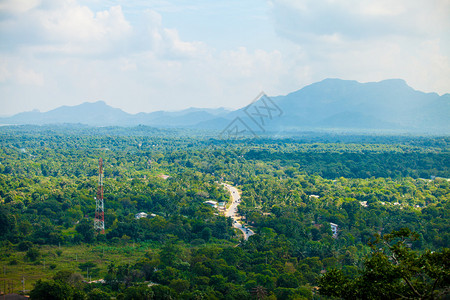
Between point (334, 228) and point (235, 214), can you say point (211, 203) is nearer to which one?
point (235, 214)

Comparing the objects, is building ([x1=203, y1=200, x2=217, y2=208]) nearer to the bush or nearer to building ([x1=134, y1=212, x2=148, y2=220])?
building ([x1=134, y1=212, x2=148, y2=220])

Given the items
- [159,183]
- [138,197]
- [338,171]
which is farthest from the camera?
[338,171]

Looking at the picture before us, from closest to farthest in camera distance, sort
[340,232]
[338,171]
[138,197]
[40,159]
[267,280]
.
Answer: [267,280], [340,232], [138,197], [338,171], [40,159]

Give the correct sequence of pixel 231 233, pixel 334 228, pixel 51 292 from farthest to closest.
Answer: pixel 334 228
pixel 231 233
pixel 51 292

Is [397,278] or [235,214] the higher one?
[397,278]

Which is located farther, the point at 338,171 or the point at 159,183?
the point at 338,171

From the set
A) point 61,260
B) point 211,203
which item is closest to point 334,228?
point 211,203

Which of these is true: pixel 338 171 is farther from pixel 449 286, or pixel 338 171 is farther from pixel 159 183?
pixel 449 286

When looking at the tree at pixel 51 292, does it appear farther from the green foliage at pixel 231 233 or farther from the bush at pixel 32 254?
the bush at pixel 32 254

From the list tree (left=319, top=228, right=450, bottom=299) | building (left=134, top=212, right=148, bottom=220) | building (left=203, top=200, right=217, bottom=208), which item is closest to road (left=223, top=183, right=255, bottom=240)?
building (left=203, top=200, right=217, bottom=208)

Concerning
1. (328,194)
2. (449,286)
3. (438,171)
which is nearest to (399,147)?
(438,171)

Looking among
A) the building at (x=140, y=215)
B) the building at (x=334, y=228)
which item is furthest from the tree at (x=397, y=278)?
the building at (x=140, y=215)
